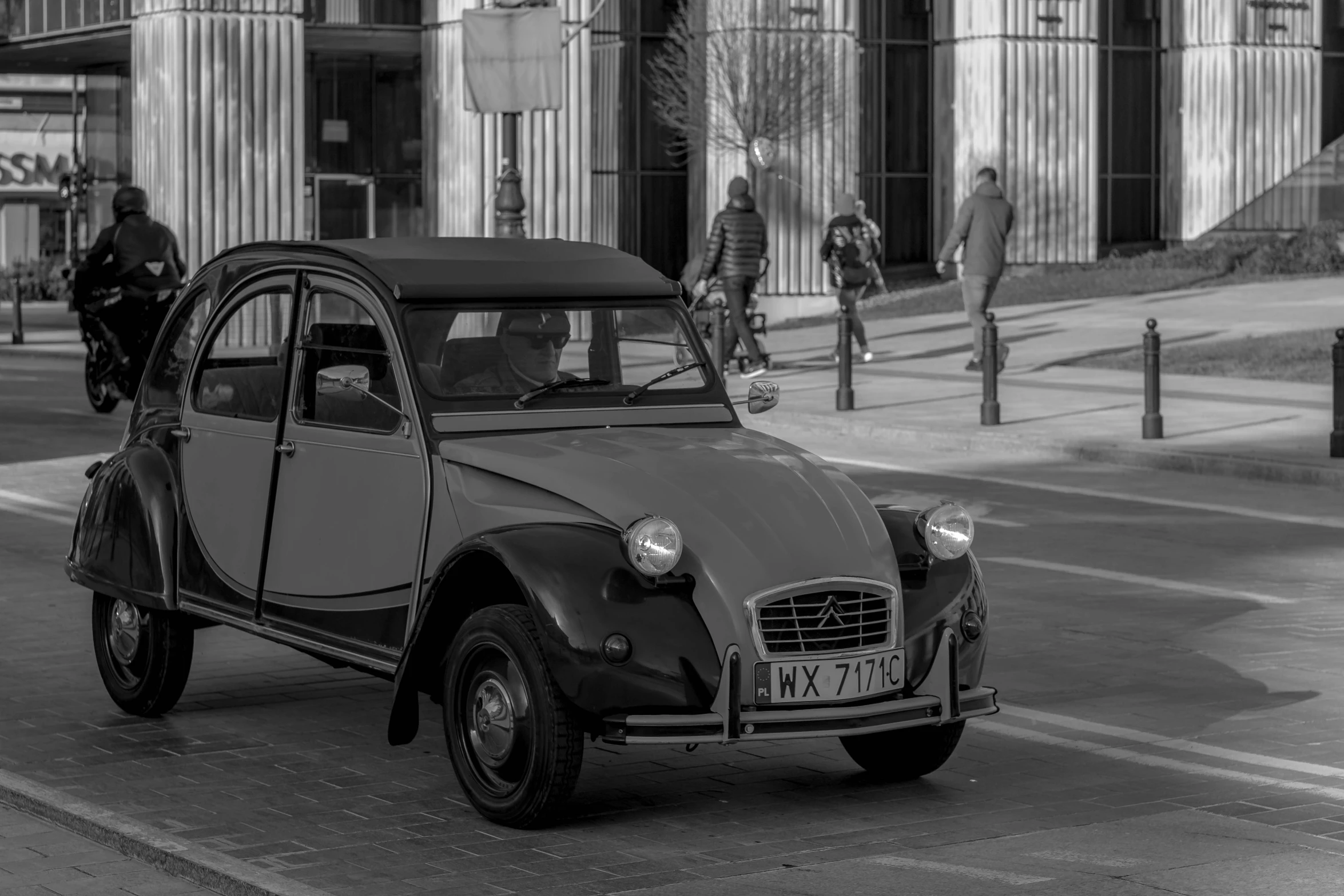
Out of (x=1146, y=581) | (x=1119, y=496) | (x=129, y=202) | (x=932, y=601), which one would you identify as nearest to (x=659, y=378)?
(x=932, y=601)

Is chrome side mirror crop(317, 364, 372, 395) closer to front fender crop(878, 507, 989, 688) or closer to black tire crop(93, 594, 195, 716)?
black tire crop(93, 594, 195, 716)

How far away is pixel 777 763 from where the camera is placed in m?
7.13

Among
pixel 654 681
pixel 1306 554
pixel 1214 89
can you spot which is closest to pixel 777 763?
pixel 654 681

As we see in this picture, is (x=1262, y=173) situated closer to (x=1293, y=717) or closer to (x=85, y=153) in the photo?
(x=85, y=153)

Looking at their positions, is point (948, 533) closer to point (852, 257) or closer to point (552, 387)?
point (552, 387)

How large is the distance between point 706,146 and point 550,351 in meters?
30.0

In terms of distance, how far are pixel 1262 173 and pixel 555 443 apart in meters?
38.2

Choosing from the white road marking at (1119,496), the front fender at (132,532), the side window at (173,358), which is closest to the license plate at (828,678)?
the front fender at (132,532)

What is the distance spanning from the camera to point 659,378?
7367 mm

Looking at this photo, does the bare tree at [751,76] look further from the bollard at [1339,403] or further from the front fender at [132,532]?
the front fender at [132,532]

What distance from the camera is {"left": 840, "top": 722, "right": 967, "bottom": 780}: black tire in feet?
22.1

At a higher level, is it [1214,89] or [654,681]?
[1214,89]

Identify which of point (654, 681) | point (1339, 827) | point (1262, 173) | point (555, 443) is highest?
point (1262, 173)

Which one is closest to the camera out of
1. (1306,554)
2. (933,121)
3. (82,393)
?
(1306,554)
